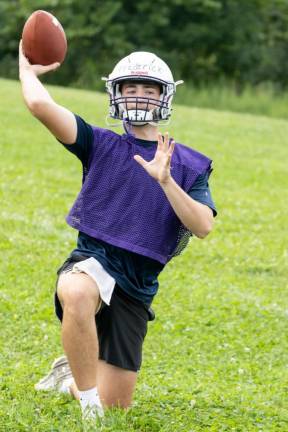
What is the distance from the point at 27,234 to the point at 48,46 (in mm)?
5279

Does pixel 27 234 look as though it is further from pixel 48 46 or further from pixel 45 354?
pixel 48 46

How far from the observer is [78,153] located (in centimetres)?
529

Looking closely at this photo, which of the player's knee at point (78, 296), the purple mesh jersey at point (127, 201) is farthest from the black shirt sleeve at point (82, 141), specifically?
the player's knee at point (78, 296)

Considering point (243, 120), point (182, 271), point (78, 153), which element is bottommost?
point (243, 120)

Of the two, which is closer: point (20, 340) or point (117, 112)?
point (117, 112)

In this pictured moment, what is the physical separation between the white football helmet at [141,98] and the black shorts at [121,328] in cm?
81

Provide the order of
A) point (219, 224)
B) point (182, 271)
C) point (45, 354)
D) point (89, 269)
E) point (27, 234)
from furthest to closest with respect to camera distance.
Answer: point (219, 224) → point (27, 234) → point (182, 271) → point (45, 354) → point (89, 269)

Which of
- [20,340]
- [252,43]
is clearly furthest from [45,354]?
[252,43]

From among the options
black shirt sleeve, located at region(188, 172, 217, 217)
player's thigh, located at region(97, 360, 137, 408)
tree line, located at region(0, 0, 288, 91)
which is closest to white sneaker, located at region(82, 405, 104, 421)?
player's thigh, located at region(97, 360, 137, 408)

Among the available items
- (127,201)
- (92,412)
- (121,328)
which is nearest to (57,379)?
(121,328)

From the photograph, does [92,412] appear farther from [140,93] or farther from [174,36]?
[174,36]

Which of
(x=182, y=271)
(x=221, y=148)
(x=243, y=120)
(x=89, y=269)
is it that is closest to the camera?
(x=89, y=269)

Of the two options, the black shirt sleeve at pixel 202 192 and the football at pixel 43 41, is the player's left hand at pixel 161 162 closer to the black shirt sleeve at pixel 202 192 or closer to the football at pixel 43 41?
the black shirt sleeve at pixel 202 192

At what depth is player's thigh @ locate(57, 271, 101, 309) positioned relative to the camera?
489 centimetres
